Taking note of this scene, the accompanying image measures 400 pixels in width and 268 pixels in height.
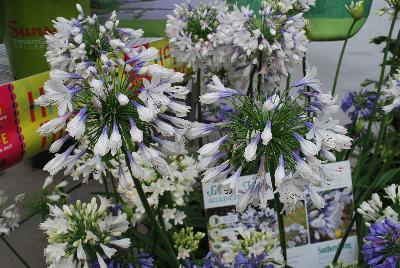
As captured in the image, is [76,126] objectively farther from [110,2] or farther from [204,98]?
[110,2]

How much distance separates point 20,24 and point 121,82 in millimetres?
1291

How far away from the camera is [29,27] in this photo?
6.78 ft

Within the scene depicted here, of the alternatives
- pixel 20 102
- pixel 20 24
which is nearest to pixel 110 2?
pixel 20 24

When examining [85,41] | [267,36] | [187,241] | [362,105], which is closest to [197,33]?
[267,36]

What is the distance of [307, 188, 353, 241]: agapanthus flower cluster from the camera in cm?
170

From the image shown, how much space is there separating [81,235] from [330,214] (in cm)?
100

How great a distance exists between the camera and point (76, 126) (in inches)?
34.8

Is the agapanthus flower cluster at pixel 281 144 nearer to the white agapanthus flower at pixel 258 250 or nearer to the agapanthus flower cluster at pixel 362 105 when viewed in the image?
the white agapanthus flower at pixel 258 250

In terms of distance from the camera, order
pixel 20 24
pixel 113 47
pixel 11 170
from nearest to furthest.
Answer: pixel 113 47 < pixel 20 24 < pixel 11 170

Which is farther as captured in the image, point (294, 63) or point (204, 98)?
point (294, 63)

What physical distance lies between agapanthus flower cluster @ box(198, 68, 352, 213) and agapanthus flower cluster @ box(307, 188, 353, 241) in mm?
762

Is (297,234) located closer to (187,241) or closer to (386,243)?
(187,241)

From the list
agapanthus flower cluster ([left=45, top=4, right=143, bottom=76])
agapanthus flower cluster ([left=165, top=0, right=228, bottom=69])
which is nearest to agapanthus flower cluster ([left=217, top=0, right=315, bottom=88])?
agapanthus flower cluster ([left=165, top=0, right=228, bottom=69])

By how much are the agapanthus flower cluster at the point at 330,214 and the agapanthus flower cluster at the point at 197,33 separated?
68 centimetres
